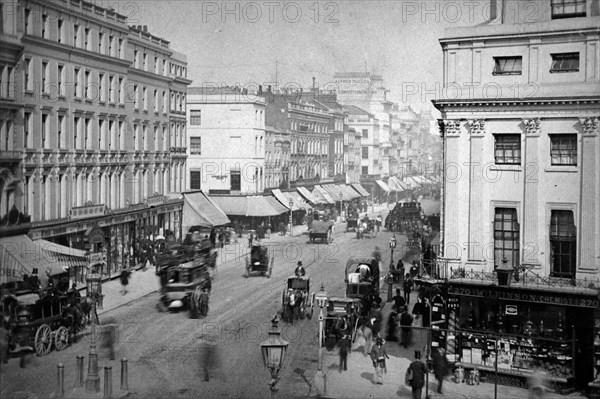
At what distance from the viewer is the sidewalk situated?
15773 mm

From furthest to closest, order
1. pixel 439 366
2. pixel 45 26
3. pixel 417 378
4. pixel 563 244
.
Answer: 1. pixel 45 26
2. pixel 563 244
3. pixel 439 366
4. pixel 417 378

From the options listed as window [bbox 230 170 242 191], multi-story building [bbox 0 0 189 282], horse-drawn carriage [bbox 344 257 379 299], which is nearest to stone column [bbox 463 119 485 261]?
horse-drawn carriage [bbox 344 257 379 299]

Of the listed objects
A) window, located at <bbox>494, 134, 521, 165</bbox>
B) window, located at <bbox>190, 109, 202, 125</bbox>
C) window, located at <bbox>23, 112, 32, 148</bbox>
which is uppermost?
window, located at <bbox>190, 109, 202, 125</bbox>

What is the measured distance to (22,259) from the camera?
1853cm

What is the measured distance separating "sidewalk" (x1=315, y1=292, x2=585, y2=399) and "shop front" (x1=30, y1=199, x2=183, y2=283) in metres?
9.34

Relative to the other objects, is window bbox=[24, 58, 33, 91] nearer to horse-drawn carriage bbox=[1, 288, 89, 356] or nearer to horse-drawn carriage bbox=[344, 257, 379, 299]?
horse-drawn carriage bbox=[1, 288, 89, 356]

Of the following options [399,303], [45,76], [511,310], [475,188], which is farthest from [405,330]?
[45,76]

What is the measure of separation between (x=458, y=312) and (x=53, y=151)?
43.5ft

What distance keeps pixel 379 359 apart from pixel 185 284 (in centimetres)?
760

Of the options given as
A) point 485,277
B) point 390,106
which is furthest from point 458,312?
point 390,106

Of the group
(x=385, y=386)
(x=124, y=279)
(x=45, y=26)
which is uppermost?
(x=45, y=26)

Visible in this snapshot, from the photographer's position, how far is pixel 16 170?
19.5 meters

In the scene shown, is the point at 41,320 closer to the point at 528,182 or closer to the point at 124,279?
the point at 124,279

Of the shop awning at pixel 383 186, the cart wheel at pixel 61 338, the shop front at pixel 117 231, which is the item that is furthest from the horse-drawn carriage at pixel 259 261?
the shop awning at pixel 383 186
